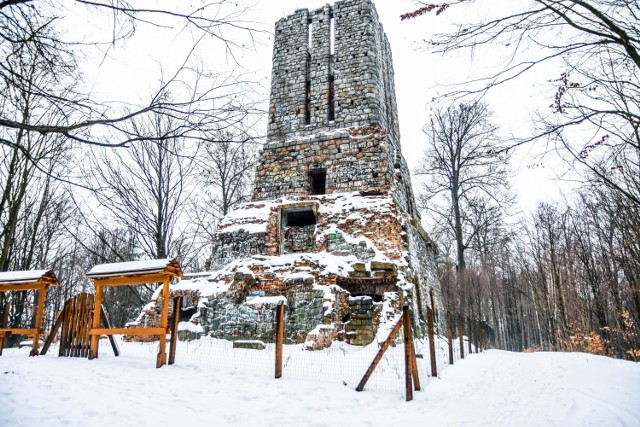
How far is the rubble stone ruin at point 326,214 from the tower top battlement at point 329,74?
1.5 inches

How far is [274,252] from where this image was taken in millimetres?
10172

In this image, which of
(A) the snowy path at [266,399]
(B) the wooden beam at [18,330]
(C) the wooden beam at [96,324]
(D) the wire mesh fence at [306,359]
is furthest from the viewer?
(B) the wooden beam at [18,330]

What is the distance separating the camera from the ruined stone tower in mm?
8312

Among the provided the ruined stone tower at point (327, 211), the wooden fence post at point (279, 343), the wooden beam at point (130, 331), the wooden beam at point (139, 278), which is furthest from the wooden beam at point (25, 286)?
the wooden fence post at point (279, 343)

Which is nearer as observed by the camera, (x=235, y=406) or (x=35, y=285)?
(x=235, y=406)

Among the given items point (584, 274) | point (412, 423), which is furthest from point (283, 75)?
point (584, 274)

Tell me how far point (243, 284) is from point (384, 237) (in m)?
3.77

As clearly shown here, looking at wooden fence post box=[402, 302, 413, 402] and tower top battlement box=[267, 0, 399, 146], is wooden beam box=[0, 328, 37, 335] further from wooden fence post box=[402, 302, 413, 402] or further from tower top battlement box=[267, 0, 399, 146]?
tower top battlement box=[267, 0, 399, 146]

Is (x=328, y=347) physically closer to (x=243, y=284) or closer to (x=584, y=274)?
(x=243, y=284)

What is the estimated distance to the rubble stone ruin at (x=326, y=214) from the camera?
8305mm

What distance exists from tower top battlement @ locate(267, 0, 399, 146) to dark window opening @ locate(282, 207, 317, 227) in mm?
2650

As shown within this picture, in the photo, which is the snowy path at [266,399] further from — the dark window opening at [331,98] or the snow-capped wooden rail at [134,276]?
the dark window opening at [331,98]

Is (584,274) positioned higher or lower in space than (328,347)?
higher

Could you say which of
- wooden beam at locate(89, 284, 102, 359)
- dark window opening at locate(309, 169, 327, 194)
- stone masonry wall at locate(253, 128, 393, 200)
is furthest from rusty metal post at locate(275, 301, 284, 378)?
dark window opening at locate(309, 169, 327, 194)
